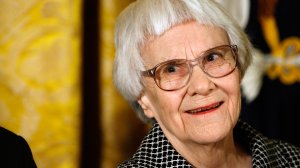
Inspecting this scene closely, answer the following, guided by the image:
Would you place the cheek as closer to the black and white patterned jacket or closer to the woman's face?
the woman's face

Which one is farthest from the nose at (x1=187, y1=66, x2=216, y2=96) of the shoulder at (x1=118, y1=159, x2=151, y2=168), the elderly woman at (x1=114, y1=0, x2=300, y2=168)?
the shoulder at (x1=118, y1=159, x2=151, y2=168)

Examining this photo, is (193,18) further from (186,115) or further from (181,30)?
(186,115)

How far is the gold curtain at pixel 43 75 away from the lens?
2.08 m

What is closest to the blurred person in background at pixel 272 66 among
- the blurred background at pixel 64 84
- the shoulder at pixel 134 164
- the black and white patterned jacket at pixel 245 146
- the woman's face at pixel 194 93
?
the black and white patterned jacket at pixel 245 146

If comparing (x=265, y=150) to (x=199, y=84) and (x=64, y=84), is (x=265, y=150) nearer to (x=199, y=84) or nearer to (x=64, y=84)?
(x=199, y=84)

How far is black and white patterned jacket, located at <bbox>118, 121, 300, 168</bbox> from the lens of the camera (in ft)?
6.40

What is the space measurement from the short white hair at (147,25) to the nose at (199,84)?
17 centimetres

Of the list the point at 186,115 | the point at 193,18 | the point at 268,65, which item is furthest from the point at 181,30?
the point at 268,65

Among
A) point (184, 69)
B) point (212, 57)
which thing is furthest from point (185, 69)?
point (212, 57)

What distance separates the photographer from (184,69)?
1.86 metres

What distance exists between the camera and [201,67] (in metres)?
1.86

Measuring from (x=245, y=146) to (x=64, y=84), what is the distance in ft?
2.41

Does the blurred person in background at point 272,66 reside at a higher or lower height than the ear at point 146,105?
lower

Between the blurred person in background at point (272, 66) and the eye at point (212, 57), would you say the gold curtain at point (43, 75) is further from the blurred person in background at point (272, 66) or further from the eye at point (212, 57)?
the blurred person in background at point (272, 66)
